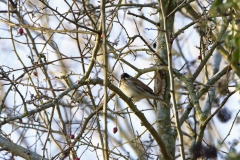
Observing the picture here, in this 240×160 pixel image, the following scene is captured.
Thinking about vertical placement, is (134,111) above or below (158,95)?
below

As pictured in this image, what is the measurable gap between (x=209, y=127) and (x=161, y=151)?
362 centimetres

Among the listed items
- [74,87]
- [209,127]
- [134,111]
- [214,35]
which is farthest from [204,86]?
[209,127]

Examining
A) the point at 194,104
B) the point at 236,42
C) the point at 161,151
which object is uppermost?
the point at 194,104

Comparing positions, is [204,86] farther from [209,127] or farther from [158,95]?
[209,127]

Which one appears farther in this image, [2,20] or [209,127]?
[209,127]

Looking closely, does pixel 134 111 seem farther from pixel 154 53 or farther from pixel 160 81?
pixel 160 81

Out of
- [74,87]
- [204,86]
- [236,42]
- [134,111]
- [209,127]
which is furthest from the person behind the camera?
[209,127]

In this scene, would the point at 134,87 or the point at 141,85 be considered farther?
the point at 134,87

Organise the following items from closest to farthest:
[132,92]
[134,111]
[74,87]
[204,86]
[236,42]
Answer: [236,42] → [74,87] → [134,111] → [204,86] → [132,92]

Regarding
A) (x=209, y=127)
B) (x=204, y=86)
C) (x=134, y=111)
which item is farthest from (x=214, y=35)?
(x=209, y=127)

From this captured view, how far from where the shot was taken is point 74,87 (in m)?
4.39

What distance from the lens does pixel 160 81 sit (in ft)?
20.6

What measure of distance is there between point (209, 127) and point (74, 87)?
4910 millimetres

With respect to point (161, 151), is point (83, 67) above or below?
above
